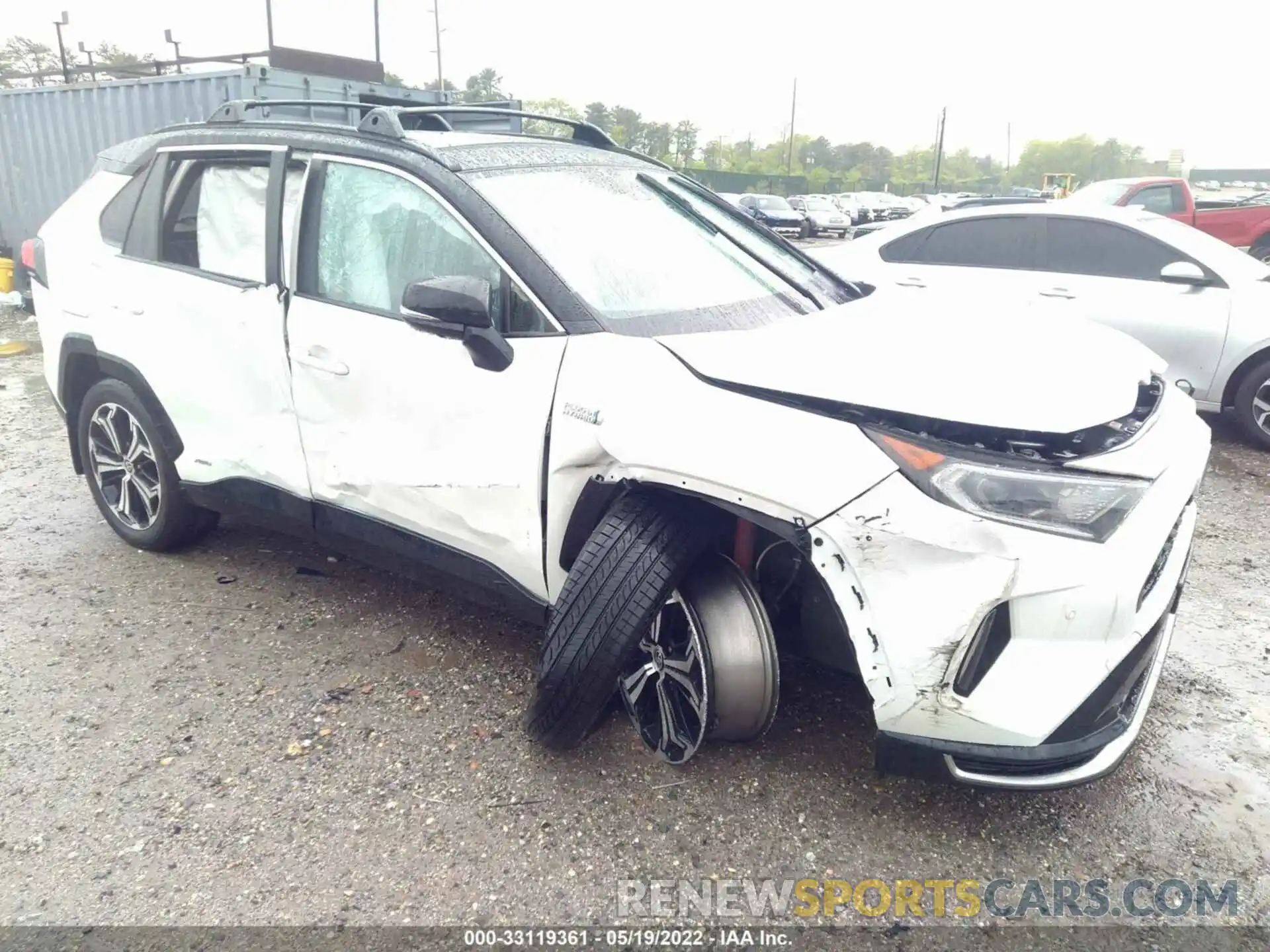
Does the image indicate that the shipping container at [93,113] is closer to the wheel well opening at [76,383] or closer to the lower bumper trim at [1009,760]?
the wheel well opening at [76,383]

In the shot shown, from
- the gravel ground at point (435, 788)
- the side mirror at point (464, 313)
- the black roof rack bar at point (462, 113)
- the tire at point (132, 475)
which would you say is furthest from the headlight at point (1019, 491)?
the tire at point (132, 475)

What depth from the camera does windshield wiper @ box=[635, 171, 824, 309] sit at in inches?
129

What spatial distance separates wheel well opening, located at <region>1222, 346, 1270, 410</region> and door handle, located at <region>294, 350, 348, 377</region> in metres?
5.45

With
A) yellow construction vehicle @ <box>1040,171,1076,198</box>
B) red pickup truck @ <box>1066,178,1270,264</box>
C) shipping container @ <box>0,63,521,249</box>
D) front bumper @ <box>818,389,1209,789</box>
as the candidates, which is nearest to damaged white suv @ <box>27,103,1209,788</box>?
front bumper @ <box>818,389,1209,789</box>

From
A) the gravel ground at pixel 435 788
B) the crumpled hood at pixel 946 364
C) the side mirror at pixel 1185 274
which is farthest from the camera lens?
the side mirror at pixel 1185 274

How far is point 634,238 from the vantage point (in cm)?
297

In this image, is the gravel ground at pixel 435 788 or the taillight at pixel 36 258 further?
the taillight at pixel 36 258

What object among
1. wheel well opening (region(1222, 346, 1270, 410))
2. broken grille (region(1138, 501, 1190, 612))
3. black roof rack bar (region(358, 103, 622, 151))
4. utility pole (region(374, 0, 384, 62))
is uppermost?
utility pole (region(374, 0, 384, 62))

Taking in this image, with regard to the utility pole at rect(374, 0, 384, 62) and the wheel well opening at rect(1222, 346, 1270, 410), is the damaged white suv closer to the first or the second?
the wheel well opening at rect(1222, 346, 1270, 410)

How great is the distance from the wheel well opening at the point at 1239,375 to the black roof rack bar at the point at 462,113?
4325 mm

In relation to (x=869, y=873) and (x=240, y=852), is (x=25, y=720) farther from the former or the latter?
(x=869, y=873)

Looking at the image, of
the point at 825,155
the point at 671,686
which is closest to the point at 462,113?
the point at 671,686

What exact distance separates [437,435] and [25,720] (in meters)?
1.61

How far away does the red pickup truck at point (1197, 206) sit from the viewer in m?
11.8
